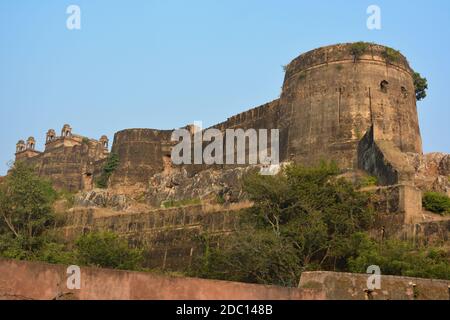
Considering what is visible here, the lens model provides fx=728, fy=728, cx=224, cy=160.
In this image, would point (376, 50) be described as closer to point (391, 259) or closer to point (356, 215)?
point (356, 215)

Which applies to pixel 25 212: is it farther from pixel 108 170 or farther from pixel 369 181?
pixel 369 181

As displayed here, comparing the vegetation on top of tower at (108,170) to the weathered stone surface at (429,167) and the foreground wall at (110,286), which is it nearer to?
the weathered stone surface at (429,167)

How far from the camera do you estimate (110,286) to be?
6.95 m

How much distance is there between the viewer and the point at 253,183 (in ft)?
67.1

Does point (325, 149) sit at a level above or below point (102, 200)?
above

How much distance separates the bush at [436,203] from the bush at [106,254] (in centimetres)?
879

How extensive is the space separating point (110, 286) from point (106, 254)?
1539 centimetres

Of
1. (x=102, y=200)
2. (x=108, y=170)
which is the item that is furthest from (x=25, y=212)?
(x=108, y=170)

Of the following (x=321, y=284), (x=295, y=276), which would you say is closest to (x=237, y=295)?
(x=321, y=284)

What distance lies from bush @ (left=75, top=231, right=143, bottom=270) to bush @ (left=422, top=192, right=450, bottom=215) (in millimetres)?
8787

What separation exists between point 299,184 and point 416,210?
3193 millimetres

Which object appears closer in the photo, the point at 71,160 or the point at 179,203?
the point at 179,203

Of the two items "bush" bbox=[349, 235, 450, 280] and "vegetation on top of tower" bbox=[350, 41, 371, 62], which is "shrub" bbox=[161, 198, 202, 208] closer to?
"vegetation on top of tower" bbox=[350, 41, 371, 62]

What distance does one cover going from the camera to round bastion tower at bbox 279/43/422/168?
988 inches
